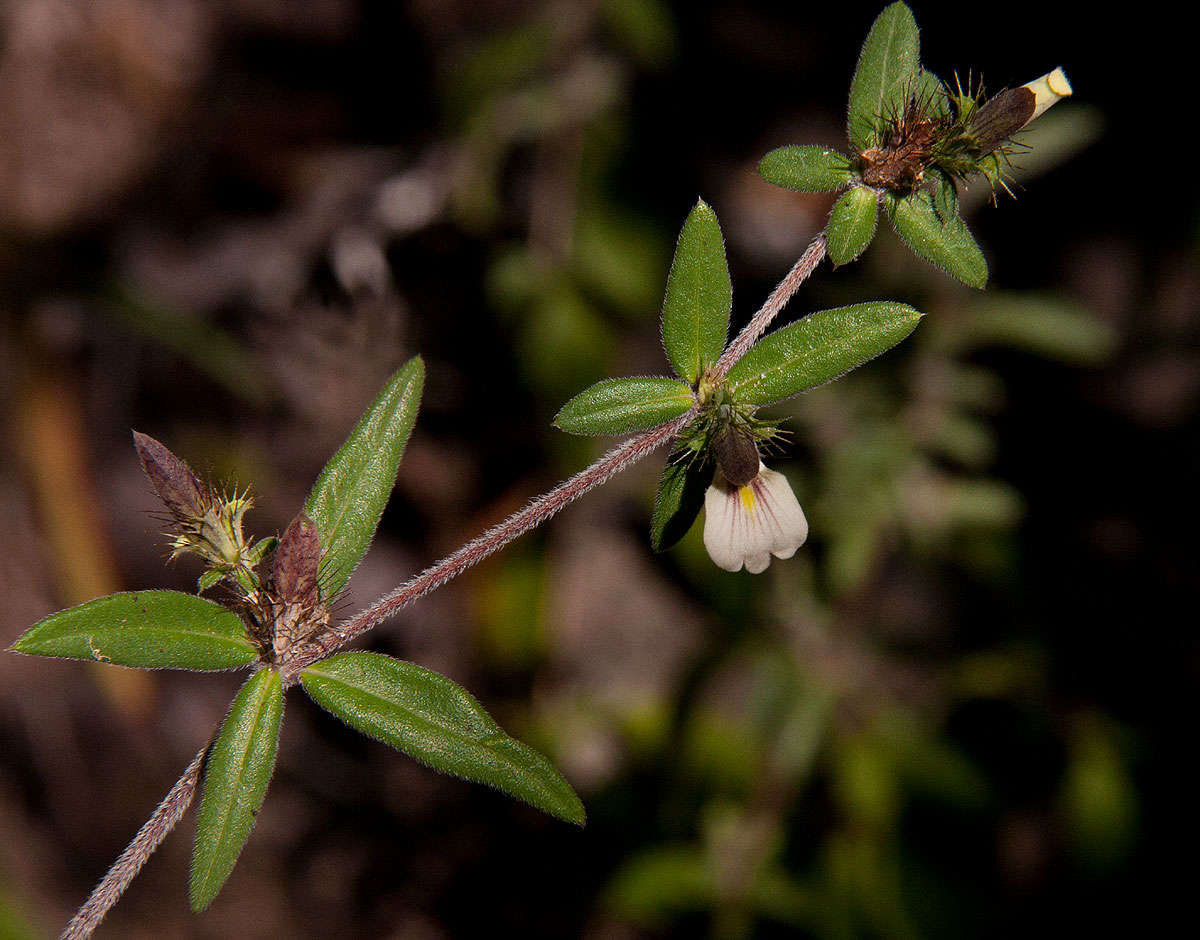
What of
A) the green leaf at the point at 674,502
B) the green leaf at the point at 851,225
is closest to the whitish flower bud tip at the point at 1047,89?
the green leaf at the point at 851,225

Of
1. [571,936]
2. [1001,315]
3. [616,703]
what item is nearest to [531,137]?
[1001,315]

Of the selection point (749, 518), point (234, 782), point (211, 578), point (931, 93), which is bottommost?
point (234, 782)

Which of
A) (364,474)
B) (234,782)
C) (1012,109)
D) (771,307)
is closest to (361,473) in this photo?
(364,474)

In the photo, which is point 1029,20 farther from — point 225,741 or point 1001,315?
point 225,741

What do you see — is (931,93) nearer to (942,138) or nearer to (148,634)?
→ (942,138)

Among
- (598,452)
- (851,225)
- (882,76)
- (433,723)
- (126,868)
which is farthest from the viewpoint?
(598,452)

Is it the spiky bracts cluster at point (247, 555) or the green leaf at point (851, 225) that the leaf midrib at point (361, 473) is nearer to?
the spiky bracts cluster at point (247, 555)

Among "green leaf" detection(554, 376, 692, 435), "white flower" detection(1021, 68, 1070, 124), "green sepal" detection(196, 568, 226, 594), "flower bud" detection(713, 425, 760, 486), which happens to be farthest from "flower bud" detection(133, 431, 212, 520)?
"white flower" detection(1021, 68, 1070, 124)
